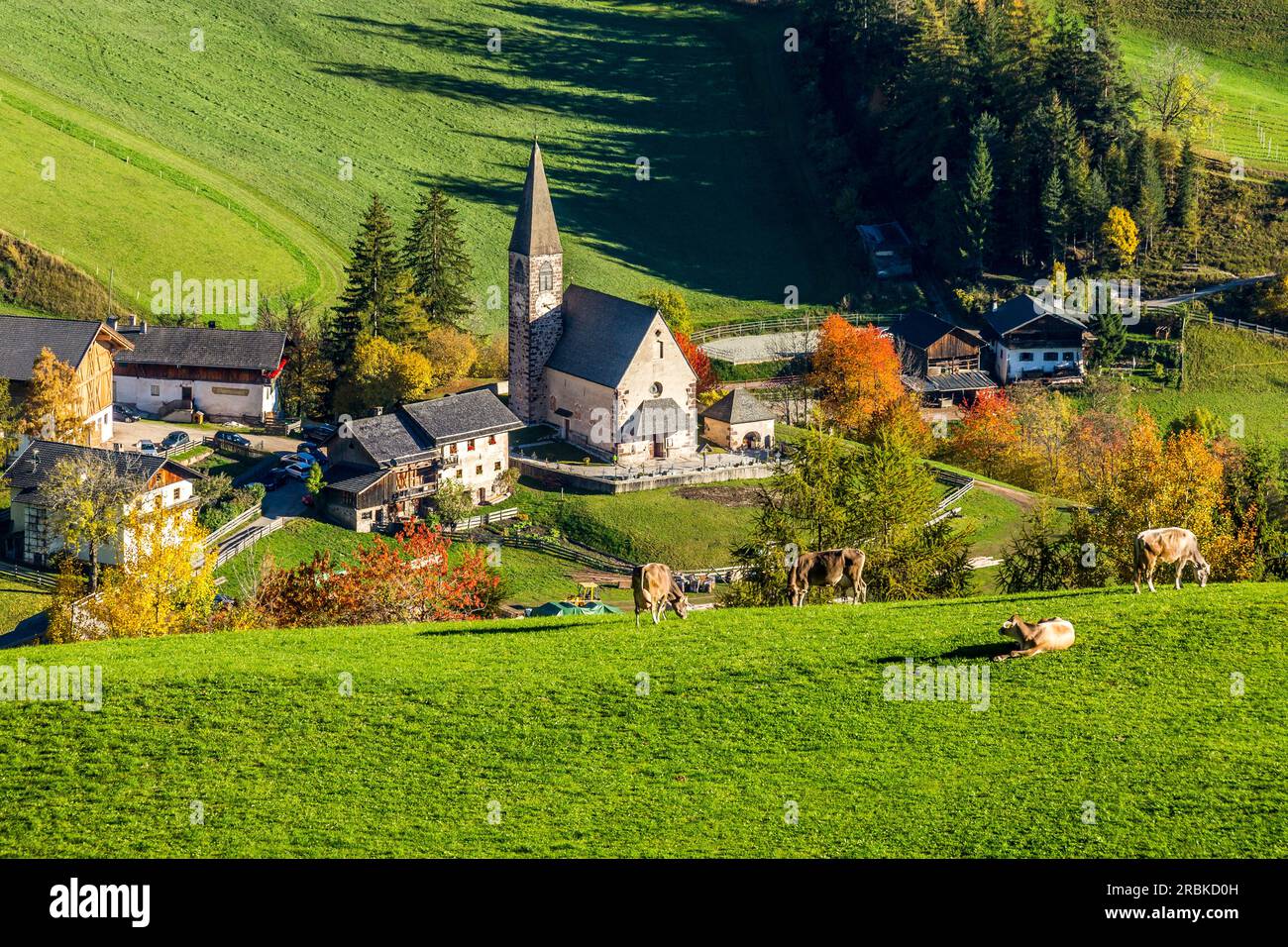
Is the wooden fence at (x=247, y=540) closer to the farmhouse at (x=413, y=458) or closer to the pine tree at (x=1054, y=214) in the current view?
the farmhouse at (x=413, y=458)

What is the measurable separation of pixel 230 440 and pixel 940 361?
47.5 meters

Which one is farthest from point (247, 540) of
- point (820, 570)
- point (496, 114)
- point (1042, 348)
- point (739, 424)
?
point (496, 114)

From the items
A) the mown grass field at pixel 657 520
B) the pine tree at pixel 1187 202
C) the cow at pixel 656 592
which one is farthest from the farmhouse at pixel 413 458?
the pine tree at pixel 1187 202

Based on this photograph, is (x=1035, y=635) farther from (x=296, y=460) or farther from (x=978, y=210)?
(x=978, y=210)

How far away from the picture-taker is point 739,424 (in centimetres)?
9300

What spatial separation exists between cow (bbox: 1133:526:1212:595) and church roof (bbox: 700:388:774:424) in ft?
180

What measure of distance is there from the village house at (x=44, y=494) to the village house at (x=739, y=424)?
28574 mm

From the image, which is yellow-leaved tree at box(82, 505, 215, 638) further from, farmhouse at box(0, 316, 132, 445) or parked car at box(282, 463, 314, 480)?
farmhouse at box(0, 316, 132, 445)

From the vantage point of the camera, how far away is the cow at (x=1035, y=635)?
34.3 metres

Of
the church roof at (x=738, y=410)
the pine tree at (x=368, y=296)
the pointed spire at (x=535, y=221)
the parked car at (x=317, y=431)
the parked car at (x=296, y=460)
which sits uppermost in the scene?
the pointed spire at (x=535, y=221)

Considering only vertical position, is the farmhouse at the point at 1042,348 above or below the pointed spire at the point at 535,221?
below

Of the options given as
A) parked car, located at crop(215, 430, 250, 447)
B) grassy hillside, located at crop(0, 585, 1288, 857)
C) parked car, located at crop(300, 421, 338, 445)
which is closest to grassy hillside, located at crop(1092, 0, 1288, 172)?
parked car, located at crop(300, 421, 338, 445)

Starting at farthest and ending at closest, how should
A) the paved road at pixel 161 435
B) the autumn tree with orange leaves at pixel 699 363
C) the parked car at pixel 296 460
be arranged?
the autumn tree with orange leaves at pixel 699 363, the paved road at pixel 161 435, the parked car at pixel 296 460
